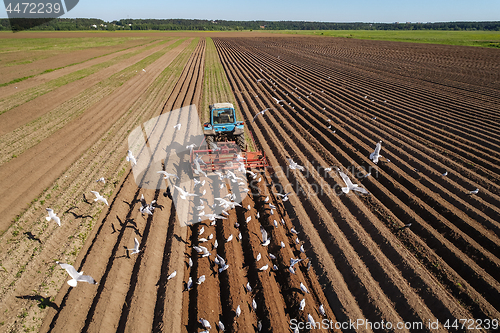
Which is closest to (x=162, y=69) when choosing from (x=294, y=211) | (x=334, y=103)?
(x=334, y=103)

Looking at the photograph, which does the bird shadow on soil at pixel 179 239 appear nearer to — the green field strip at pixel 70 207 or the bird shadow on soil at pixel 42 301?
the green field strip at pixel 70 207

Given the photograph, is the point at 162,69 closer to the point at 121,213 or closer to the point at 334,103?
the point at 334,103

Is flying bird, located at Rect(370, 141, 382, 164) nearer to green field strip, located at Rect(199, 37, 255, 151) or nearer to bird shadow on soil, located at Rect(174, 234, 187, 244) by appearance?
green field strip, located at Rect(199, 37, 255, 151)

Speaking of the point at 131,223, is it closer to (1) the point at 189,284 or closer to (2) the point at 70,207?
(2) the point at 70,207

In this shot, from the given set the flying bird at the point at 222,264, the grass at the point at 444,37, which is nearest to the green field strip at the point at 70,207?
the flying bird at the point at 222,264

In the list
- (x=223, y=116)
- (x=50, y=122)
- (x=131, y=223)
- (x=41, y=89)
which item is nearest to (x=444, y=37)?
(x=223, y=116)
